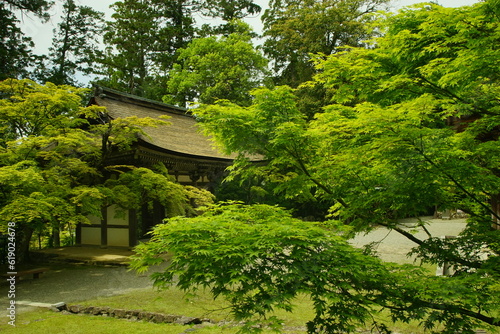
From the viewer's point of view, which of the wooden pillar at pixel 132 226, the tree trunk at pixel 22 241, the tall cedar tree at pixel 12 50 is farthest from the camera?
the tall cedar tree at pixel 12 50

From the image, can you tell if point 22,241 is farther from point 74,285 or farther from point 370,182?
point 370,182

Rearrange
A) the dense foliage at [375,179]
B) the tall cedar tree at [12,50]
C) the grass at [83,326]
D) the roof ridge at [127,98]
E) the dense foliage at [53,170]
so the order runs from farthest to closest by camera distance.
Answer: the tall cedar tree at [12,50] → the roof ridge at [127,98] → the dense foliage at [53,170] → the grass at [83,326] → the dense foliage at [375,179]

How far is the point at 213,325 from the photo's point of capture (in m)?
4.65

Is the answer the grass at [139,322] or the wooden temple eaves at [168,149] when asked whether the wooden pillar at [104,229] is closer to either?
the wooden temple eaves at [168,149]

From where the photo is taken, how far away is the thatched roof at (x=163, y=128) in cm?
Result: 1121

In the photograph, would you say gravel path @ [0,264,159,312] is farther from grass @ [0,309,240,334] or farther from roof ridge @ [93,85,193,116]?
roof ridge @ [93,85,193,116]

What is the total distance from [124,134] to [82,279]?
11.4 ft

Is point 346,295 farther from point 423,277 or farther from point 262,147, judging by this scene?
point 262,147

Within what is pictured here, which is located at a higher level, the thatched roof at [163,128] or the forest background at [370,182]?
the thatched roof at [163,128]

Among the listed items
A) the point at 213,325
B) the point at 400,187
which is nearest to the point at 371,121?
the point at 400,187

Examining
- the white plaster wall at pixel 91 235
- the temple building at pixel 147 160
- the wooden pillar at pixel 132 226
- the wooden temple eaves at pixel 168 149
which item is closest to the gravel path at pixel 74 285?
the wooden pillar at pixel 132 226

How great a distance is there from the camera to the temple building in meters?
10.4

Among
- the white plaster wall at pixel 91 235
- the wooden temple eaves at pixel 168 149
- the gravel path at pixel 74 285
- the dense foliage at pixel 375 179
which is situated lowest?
the gravel path at pixel 74 285

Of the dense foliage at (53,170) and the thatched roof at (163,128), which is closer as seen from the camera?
the dense foliage at (53,170)
